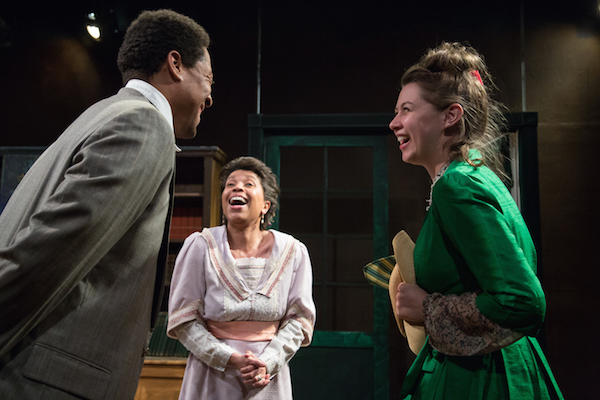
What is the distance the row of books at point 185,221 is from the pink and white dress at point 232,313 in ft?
4.43

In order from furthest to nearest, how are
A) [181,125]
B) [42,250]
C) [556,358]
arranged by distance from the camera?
[556,358] < [181,125] < [42,250]

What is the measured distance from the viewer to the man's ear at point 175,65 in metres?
1.27

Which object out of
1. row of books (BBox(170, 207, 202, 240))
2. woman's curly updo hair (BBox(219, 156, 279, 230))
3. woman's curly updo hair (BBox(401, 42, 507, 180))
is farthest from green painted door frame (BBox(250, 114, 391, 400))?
woman's curly updo hair (BBox(401, 42, 507, 180))

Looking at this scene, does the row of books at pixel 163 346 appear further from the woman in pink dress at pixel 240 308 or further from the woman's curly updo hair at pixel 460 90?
the woman's curly updo hair at pixel 460 90

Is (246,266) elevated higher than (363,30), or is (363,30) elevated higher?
(363,30)

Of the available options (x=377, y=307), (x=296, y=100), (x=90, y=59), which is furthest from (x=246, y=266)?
(x=90, y=59)

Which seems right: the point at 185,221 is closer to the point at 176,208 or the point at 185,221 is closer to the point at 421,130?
the point at 176,208

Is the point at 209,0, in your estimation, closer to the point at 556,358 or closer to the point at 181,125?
the point at 181,125

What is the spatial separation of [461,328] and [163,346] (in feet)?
9.42

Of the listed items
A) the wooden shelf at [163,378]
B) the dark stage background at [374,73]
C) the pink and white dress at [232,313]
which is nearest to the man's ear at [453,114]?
the pink and white dress at [232,313]

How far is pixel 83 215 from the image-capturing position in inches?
33.8

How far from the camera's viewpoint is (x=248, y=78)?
417 cm

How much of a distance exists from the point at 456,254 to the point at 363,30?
3.47m

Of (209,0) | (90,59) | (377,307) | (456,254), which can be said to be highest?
(209,0)
